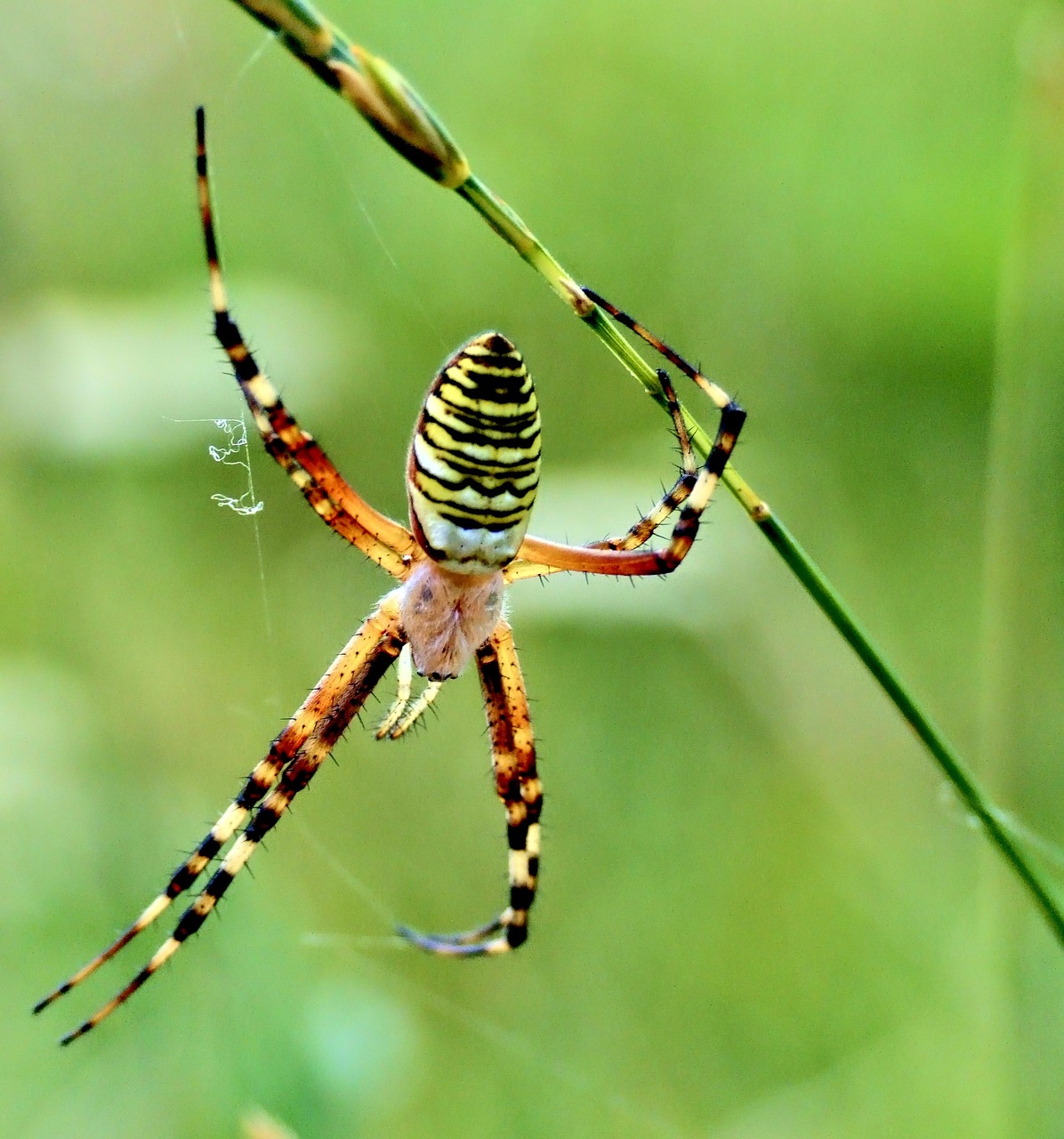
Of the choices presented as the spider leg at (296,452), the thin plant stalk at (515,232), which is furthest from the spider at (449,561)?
the thin plant stalk at (515,232)

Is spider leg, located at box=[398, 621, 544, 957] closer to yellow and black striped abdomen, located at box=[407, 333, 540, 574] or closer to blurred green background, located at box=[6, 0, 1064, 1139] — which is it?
blurred green background, located at box=[6, 0, 1064, 1139]

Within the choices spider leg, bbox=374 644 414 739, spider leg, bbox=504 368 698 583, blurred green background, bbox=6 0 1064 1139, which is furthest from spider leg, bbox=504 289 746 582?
spider leg, bbox=374 644 414 739

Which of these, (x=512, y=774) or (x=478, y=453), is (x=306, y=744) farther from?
(x=478, y=453)

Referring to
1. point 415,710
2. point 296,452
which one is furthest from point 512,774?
point 296,452

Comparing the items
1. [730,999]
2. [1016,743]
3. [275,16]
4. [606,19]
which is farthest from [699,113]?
[275,16]

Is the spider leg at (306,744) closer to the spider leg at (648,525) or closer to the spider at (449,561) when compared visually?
the spider at (449,561)

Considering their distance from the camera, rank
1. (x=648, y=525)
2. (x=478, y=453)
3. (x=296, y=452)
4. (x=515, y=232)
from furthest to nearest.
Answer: (x=648, y=525), (x=296, y=452), (x=478, y=453), (x=515, y=232)

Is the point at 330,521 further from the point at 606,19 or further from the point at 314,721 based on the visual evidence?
the point at 606,19
